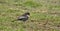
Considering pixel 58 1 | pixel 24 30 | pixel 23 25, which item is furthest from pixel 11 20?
pixel 58 1

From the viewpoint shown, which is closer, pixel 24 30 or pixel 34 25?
pixel 24 30

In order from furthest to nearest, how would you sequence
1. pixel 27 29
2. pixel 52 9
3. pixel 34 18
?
pixel 52 9 → pixel 34 18 → pixel 27 29

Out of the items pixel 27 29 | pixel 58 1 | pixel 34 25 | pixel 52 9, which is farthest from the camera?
pixel 58 1

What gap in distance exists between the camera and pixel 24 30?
1015 centimetres

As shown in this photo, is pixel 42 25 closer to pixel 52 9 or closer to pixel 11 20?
pixel 11 20

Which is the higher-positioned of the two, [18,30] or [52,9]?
[18,30]

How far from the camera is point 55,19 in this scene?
43.0 feet

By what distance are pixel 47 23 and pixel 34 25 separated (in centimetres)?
92

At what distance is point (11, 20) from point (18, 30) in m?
1.87

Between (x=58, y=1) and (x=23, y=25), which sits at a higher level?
(x=23, y=25)

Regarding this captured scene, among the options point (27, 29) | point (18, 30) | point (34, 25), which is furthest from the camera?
point (34, 25)

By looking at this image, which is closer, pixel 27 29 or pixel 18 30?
pixel 18 30

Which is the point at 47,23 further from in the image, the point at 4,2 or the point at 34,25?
the point at 4,2

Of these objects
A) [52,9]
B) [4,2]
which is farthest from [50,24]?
[4,2]
